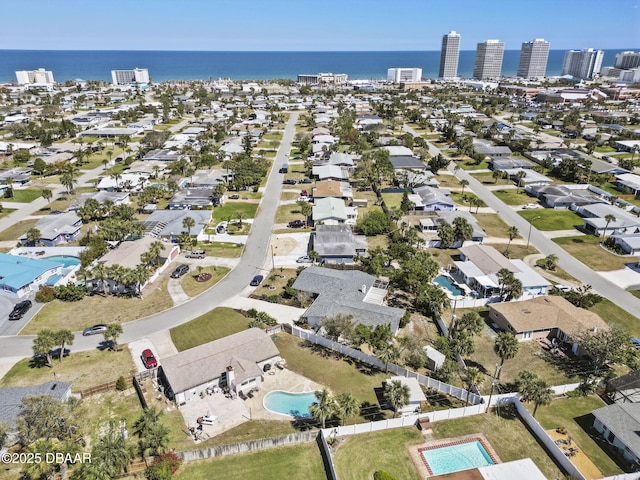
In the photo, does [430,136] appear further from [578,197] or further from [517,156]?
[578,197]

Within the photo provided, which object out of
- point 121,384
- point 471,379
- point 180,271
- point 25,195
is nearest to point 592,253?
point 471,379

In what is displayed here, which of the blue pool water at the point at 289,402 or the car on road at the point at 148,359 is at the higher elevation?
the car on road at the point at 148,359

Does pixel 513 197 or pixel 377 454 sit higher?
pixel 513 197

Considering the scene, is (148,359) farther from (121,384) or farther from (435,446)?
(435,446)

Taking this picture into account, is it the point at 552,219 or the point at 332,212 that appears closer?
the point at 332,212

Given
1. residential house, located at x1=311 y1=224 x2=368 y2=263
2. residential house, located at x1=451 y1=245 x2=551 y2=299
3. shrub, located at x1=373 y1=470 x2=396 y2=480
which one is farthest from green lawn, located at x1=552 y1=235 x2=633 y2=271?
shrub, located at x1=373 y1=470 x2=396 y2=480

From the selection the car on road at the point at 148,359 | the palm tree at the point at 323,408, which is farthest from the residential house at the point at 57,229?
the palm tree at the point at 323,408

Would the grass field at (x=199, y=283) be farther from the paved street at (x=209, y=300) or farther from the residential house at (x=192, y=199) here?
the residential house at (x=192, y=199)
